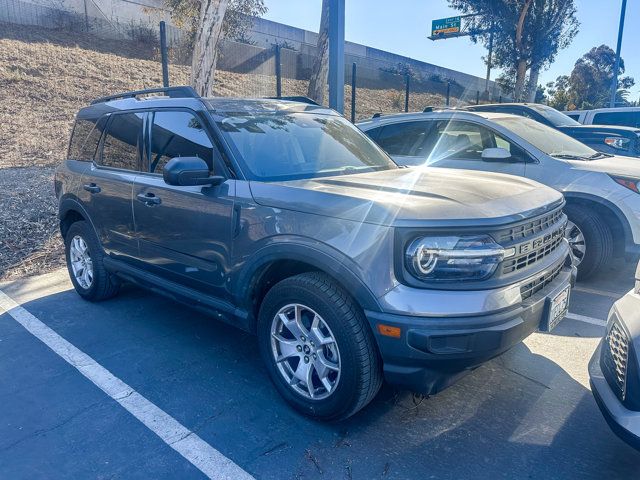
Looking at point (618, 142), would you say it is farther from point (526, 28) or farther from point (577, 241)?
point (526, 28)

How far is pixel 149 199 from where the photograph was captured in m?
3.66

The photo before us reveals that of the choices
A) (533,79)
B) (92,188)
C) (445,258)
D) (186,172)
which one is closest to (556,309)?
(445,258)

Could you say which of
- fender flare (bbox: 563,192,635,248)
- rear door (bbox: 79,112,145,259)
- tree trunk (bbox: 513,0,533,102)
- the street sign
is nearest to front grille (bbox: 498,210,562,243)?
fender flare (bbox: 563,192,635,248)

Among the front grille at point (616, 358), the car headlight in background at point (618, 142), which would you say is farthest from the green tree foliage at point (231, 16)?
the front grille at point (616, 358)

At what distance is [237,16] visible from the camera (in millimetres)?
18438

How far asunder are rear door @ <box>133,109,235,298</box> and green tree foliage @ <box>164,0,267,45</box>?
12.9m

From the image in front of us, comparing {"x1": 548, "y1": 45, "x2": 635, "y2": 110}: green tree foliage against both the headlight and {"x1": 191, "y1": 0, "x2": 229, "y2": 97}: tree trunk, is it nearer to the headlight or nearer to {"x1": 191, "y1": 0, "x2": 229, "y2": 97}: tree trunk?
{"x1": 191, "y1": 0, "x2": 229, "y2": 97}: tree trunk

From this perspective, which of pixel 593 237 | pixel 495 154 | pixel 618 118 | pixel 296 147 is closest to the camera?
pixel 296 147

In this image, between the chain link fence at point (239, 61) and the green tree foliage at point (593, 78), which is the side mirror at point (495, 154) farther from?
the green tree foliage at point (593, 78)

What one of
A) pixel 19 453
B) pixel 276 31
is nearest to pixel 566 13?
pixel 276 31

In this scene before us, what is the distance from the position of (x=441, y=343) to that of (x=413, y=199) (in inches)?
30.8

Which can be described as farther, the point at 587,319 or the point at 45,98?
the point at 45,98

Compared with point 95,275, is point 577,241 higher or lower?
higher

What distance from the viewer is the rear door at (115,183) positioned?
3951 millimetres
